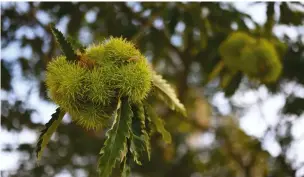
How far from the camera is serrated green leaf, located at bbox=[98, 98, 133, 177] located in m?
1.45

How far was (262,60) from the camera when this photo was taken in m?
3.12

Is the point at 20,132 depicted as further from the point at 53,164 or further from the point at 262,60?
the point at 262,60

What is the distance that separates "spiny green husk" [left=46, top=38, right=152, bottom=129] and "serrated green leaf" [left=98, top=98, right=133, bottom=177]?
0.17ft

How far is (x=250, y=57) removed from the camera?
10.2 feet

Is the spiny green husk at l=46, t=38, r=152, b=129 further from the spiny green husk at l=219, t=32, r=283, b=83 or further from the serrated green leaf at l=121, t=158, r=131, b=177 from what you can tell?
the spiny green husk at l=219, t=32, r=283, b=83

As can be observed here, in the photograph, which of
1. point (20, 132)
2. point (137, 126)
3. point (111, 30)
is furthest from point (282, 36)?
point (137, 126)

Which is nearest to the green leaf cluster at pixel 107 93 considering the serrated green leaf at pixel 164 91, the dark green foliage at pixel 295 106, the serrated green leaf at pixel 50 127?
the serrated green leaf at pixel 50 127

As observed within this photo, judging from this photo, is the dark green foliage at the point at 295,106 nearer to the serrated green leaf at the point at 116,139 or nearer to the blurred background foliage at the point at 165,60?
the blurred background foliage at the point at 165,60

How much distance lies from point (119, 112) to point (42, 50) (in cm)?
225

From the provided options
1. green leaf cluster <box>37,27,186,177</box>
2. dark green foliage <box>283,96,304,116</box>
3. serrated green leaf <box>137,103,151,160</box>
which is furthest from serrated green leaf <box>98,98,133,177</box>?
dark green foliage <box>283,96,304,116</box>

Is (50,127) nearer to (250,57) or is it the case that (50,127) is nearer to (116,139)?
(116,139)

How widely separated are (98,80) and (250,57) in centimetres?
180

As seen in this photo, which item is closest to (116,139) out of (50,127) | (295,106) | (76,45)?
(50,127)

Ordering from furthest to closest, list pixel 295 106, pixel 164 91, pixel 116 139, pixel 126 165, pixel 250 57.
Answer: pixel 295 106 < pixel 250 57 < pixel 164 91 < pixel 126 165 < pixel 116 139
